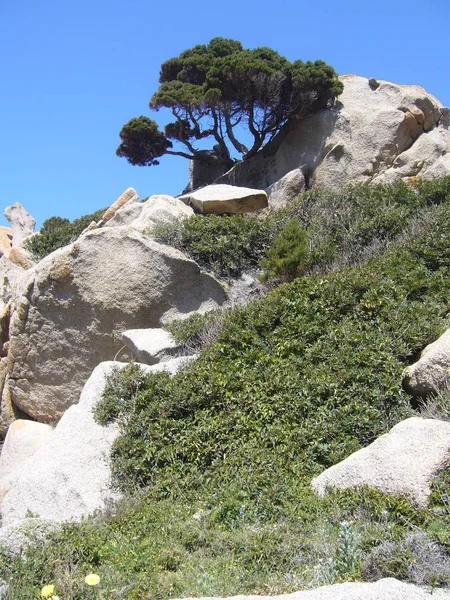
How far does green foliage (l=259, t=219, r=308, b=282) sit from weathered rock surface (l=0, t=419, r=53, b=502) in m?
5.07

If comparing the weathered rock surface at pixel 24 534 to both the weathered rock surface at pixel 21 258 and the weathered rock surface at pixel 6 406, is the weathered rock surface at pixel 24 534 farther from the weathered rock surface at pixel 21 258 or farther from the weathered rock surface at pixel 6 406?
the weathered rock surface at pixel 21 258

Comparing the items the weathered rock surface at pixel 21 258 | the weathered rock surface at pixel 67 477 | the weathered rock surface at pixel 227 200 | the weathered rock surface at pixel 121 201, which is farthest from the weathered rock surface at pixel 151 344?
the weathered rock surface at pixel 21 258

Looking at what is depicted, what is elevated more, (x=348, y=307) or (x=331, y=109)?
(x=331, y=109)

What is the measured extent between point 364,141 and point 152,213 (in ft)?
25.0

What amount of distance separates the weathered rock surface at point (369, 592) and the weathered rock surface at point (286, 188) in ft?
43.8

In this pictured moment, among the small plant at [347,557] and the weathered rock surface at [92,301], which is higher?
the weathered rock surface at [92,301]

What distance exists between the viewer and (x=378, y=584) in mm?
3938

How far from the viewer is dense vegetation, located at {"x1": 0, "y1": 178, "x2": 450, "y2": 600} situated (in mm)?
4730

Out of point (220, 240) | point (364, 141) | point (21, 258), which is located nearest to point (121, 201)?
point (21, 258)

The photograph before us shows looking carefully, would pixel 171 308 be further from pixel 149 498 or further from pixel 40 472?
pixel 149 498

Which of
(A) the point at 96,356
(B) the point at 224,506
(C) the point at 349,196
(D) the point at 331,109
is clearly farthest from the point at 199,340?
(D) the point at 331,109

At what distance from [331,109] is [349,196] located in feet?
18.8

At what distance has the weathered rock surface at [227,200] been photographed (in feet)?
49.5

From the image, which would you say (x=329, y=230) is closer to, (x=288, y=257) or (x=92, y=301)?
(x=288, y=257)
